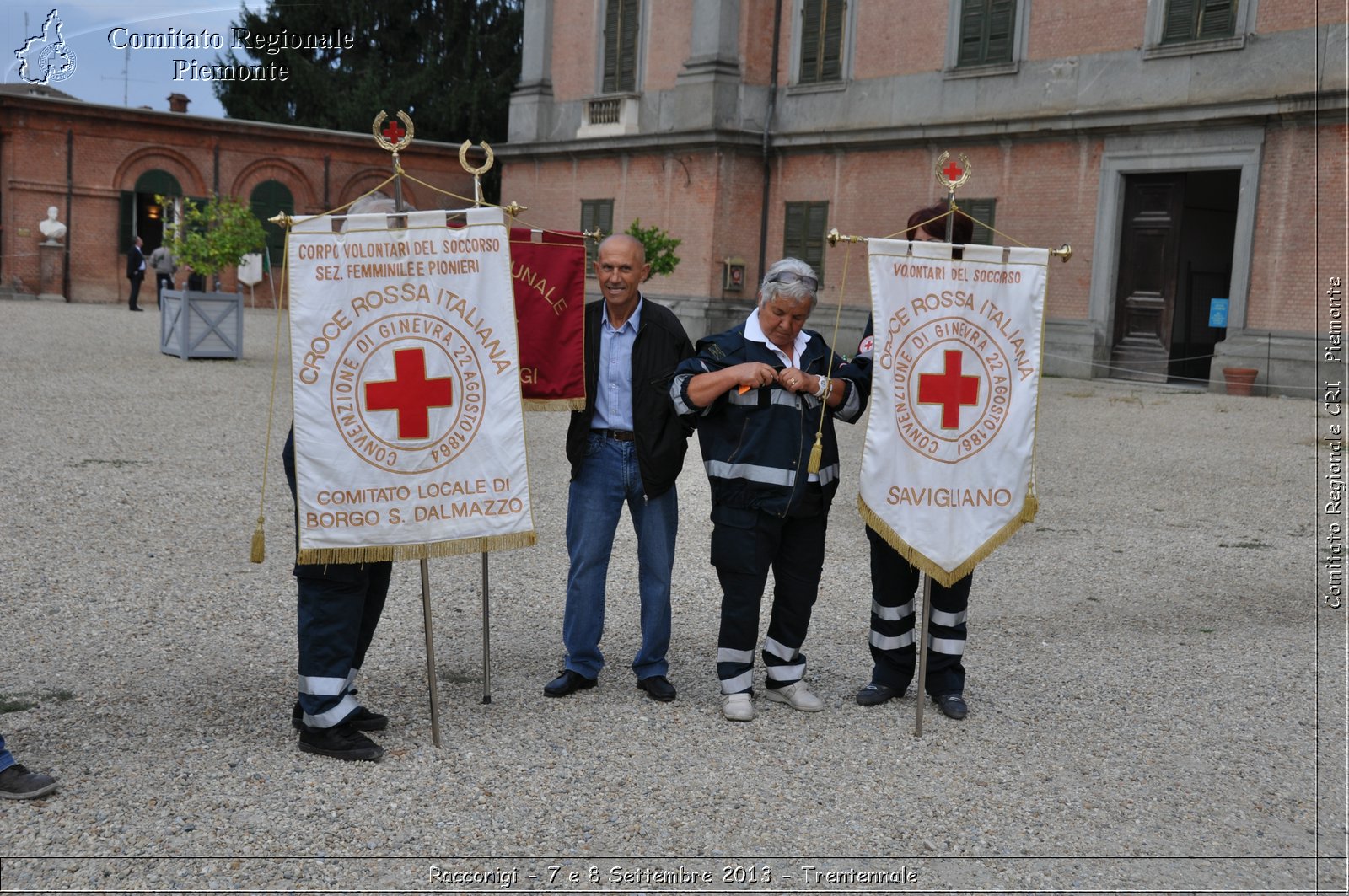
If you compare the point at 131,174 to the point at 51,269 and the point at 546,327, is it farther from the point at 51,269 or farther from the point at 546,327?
the point at 546,327

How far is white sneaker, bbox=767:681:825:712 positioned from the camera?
4879mm

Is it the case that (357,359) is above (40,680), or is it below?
above

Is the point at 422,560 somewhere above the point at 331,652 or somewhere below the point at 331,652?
above

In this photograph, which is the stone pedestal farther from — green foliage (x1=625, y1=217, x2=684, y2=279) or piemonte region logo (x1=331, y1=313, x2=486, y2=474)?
piemonte region logo (x1=331, y1=313, x2=486, y2=474)

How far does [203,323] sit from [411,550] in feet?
48.5

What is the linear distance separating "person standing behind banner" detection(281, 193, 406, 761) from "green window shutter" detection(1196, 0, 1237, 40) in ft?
57.7

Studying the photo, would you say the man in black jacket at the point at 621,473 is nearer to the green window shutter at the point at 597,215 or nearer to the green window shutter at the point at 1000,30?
the green window shutter at the point at 1000,30

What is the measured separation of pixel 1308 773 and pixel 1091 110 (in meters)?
17.4

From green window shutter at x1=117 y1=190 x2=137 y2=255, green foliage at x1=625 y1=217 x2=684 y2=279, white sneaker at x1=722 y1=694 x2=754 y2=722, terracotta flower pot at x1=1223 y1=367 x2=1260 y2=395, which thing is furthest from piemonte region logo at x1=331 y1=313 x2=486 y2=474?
green window shutter at x1=117 y1=190 x2=137 y2=255

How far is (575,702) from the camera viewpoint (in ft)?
15.9

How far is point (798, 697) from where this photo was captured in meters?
4.90

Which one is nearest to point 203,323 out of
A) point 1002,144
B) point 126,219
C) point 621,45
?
point 621,45

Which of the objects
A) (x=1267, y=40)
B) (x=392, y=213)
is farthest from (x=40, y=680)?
(x=1267, y=40)

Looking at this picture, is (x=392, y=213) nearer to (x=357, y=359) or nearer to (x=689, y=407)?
(x=357, y=359)
